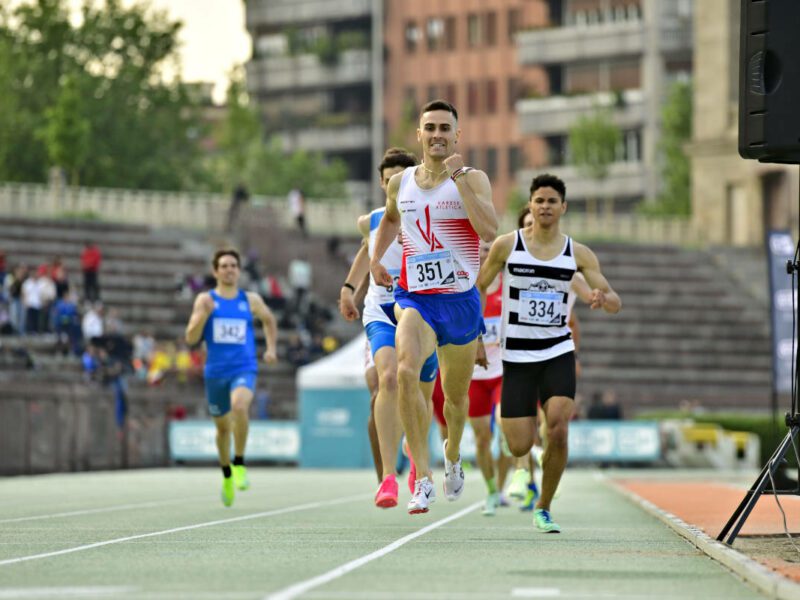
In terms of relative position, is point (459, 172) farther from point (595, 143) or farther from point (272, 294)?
point (595, 143)

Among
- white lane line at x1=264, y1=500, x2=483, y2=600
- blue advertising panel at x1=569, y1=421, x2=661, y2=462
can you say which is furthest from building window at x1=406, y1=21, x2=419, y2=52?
white lane line at x1=264, y1=500, x2=483, y2=600

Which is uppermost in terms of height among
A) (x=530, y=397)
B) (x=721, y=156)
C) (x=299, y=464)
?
(x=721, y=156)

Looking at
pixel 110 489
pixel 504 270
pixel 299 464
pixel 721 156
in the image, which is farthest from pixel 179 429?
pixel 721 156

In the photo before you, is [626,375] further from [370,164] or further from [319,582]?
[370,164]

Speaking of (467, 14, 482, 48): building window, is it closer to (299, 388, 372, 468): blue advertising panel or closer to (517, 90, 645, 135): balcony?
(517, 90, 645, 135): balcony

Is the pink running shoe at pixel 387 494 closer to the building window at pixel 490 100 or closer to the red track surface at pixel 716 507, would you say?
the red track surface at pixel 716 507

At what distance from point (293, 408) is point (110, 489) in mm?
19547

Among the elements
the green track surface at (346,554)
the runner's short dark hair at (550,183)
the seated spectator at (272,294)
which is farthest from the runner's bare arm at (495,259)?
the seated spectator at (272,294)

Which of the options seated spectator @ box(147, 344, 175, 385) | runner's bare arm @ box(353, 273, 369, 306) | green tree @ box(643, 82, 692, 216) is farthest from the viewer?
green tree @ box(643, 82, 692, 216)

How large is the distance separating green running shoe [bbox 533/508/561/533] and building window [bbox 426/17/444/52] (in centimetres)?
10115

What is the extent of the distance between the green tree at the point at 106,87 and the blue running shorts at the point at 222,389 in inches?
2905

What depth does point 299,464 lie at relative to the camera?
140 feet

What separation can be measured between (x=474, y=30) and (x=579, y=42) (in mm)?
15367

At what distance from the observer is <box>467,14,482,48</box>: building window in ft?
373
